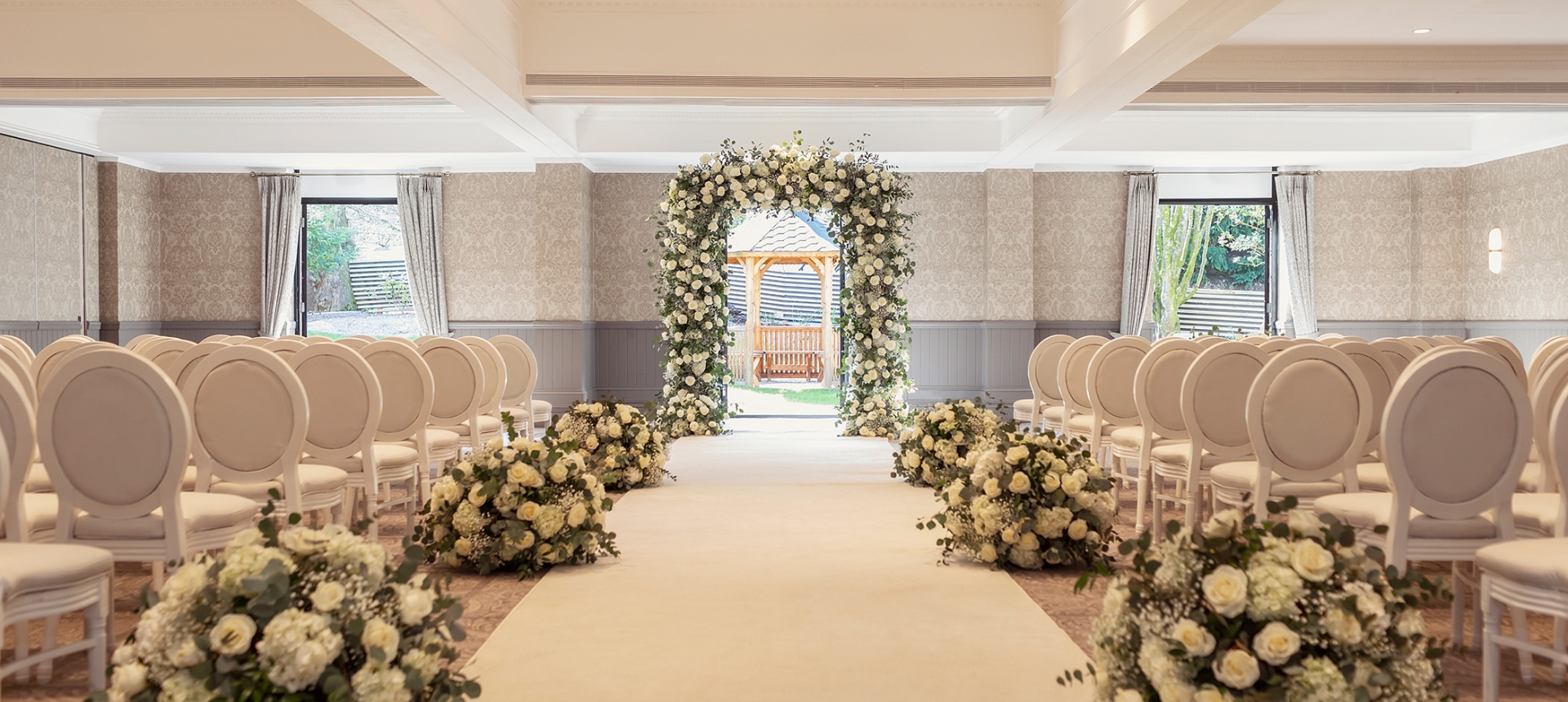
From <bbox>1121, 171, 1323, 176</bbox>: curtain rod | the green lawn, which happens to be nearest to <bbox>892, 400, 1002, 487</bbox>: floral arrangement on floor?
<bbox>1121, 171, 1323, 176</bbox>: curtain rod

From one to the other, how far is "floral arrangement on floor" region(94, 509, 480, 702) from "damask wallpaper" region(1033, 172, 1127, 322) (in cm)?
1020

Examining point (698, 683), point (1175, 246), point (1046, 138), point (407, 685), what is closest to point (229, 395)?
point (698, 683)

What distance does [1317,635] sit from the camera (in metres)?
1.65

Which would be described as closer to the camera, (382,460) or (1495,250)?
(382,460)

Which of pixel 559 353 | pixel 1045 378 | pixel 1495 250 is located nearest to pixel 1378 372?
pixel 1045 378

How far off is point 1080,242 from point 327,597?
10530 mm

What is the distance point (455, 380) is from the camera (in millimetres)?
5531

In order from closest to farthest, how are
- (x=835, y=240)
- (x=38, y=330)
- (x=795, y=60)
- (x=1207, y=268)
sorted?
(x=795, y=60), (x=835, y=240), (x=38, y=330), (x=1207, y=268)

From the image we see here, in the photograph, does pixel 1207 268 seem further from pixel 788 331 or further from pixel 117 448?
pixel 117 448

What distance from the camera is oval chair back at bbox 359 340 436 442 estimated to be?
467 cm

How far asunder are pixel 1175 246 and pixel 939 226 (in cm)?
636

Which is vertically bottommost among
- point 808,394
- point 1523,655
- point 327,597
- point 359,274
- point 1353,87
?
point 808,394

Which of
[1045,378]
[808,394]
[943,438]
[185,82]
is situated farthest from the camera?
[808,394]

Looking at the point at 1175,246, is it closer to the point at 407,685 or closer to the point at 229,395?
the point at 229,395
